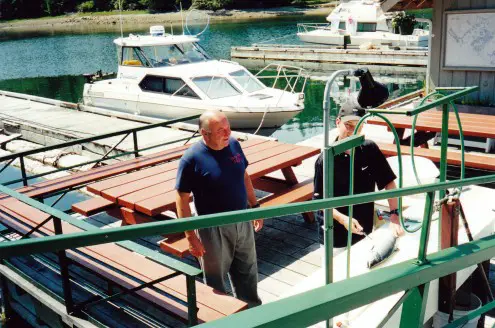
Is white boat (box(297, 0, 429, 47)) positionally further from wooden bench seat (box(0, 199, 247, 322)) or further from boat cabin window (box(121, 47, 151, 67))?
wooden bench seat (box(0, 199, 247, 322))

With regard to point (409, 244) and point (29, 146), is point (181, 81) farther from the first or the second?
point (409, 244)

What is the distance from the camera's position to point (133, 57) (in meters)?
15.6

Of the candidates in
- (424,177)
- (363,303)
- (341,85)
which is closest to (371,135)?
(424,177)

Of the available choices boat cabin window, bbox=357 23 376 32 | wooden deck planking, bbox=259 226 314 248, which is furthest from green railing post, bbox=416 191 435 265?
boat cabin window, bbox=357 23 376 32

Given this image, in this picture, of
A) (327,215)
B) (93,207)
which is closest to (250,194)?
(327,215)

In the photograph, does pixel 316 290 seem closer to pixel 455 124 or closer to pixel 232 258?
pixel 232 258

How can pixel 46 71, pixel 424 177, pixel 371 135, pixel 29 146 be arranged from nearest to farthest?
pixel 424 177 → pixel 371 135 → pixel 29 146 → pixel 46 71

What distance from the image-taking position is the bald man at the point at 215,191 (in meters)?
3.77

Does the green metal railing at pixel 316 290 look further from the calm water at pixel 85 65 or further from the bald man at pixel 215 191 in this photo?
the calm water at pixel 85 65

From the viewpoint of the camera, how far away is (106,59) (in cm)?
Answer: 3547

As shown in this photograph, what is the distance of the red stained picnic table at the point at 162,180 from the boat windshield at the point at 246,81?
7.28 meters

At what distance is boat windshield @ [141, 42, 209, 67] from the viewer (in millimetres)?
15359

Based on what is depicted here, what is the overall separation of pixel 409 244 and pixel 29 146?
12.3m

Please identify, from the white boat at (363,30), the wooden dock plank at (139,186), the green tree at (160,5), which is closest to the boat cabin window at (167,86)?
the wooden dock plank at (139,186)
